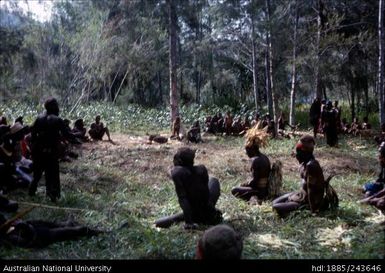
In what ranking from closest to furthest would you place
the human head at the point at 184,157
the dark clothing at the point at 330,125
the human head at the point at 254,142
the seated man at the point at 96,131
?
the human head at the point at 184,157 < the human head at the point at 254,142 < the dark clothing at the point at 330,125 < the seated man at the point at 96,131

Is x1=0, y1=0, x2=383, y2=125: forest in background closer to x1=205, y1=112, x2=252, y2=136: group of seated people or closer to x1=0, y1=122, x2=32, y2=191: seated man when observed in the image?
x1=205, y1=112, x2=252, y2=136: group of seated people

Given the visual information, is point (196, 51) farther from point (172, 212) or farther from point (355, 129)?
point (172, 212)

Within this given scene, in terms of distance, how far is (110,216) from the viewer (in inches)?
263

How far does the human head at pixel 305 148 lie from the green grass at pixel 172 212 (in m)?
0.76

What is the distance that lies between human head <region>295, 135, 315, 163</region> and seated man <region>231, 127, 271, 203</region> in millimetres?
1158

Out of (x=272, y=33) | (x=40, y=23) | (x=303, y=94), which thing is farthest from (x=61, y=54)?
(x=303, y=94)

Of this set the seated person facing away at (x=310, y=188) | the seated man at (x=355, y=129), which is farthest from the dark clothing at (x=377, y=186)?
the seated man at (x=355, y=129)

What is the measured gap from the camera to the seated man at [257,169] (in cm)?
764

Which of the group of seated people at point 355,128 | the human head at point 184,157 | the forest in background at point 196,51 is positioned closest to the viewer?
the human head at point 184,157

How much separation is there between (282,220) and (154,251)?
2.22 metres

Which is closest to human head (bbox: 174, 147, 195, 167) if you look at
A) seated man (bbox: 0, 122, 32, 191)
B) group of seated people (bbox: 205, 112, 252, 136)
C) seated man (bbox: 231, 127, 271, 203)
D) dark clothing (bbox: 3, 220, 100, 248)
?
dark clothing (bbox: 3, 220, 100, 248)

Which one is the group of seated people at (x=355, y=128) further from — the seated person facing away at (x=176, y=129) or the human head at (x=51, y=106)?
the human head at (x=51, y=106)
